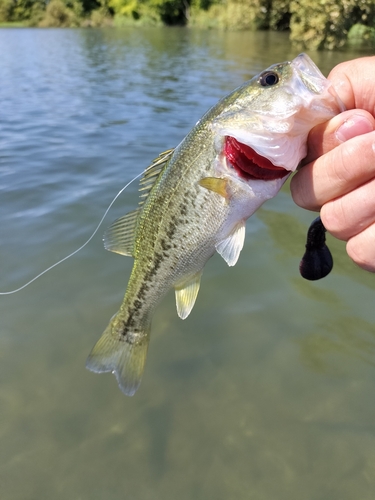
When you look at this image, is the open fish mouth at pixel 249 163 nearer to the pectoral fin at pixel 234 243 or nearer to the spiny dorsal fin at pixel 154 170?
the pectoral fin at pixel 234 243

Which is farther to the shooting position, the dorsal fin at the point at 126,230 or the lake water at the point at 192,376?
the lake water at the point at 192,376

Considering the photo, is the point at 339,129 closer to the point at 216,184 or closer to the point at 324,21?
the point at 216,184

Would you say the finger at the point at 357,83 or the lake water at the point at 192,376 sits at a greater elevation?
the finger at the point at 357,83

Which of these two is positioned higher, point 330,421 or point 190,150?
point 190,150

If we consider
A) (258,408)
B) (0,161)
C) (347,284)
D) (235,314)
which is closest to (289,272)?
(347,284)

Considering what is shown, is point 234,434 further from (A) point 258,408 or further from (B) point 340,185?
(B) point 340,185

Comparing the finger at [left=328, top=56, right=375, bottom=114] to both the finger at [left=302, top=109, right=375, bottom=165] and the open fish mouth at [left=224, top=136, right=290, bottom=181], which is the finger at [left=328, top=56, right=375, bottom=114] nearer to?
the finger at [left=302, top=109, right=375, bottom=165]

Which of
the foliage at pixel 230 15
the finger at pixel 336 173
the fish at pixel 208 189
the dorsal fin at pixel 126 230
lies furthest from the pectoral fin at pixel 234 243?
the foliage at pixel 230 15

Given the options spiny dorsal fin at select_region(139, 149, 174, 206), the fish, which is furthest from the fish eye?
spiny dorsal fin at select_region(139, 149, 174, 206)
